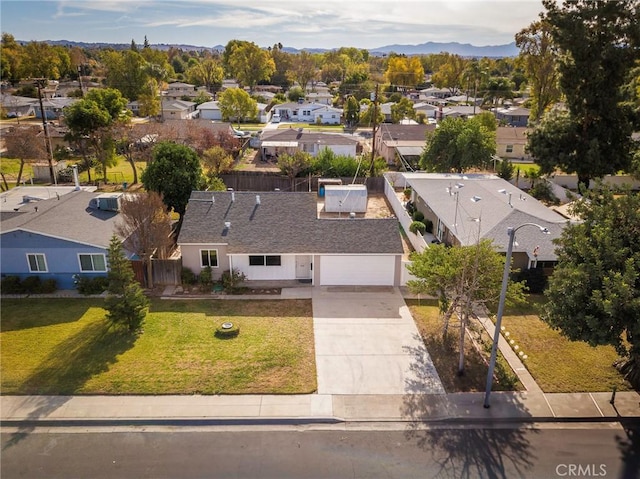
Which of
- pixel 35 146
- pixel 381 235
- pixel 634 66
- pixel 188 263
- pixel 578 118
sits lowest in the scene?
pixel 188 263

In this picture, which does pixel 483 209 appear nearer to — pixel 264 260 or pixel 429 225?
pixel 429 225

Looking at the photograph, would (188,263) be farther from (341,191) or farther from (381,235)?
(341,191)

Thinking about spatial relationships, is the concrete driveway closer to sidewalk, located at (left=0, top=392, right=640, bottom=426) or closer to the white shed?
sidewalk, located at (left=0, top=392, right=640, bottom=426)

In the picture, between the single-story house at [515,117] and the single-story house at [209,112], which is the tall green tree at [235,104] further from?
the single-story house at [515,117]

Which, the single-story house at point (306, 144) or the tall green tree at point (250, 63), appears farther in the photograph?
the tall green tree at point (250, 63)

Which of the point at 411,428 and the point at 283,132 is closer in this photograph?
the point at 411,428

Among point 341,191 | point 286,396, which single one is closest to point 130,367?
point 286,396

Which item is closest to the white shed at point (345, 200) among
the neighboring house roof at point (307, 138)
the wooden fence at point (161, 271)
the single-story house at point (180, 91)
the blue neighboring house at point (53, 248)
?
the wooden fence at point (161, 271)
